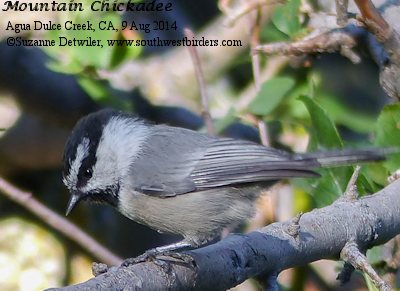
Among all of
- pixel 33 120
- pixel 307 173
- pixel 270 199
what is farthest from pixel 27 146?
pixel 307 173

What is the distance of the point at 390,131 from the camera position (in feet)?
8.03

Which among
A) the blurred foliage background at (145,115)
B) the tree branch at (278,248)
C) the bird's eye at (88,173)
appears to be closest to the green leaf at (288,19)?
the blurred foliage background at (145,115)

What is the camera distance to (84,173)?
2.37 metres

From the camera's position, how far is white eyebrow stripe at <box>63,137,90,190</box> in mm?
2330

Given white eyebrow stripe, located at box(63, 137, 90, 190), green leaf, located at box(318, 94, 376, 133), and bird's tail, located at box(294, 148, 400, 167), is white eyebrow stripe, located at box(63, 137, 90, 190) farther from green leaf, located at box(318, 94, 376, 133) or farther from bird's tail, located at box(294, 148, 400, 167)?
green leaf, located at box(318, 94, 376, 133)

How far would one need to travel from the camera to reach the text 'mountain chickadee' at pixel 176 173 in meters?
2.29

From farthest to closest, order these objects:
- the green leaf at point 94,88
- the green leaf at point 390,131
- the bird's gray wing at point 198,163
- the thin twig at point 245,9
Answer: the green leaf at point 94,88 → the thin twig at point 245,9 → the green leaf at point 390,131 → the bird's gray wing at point 198,163

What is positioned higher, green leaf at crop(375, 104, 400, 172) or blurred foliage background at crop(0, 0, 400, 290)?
green leaf at crop(375, 104, 400, 172)

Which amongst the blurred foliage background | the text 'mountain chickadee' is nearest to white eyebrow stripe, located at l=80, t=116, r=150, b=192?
the text 'mountain chickadee'

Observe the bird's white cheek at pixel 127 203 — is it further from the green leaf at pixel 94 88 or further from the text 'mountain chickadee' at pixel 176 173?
the green leaf at pixel 94 88

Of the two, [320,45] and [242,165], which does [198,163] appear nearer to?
[242,165]

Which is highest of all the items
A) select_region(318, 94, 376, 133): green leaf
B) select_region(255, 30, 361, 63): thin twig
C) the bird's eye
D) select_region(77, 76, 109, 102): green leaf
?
select_region(255, 30, 361, 63): thin twig

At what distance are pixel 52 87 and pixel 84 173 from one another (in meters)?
0.85

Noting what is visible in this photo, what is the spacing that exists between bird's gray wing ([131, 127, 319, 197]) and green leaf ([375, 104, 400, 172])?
323mm
